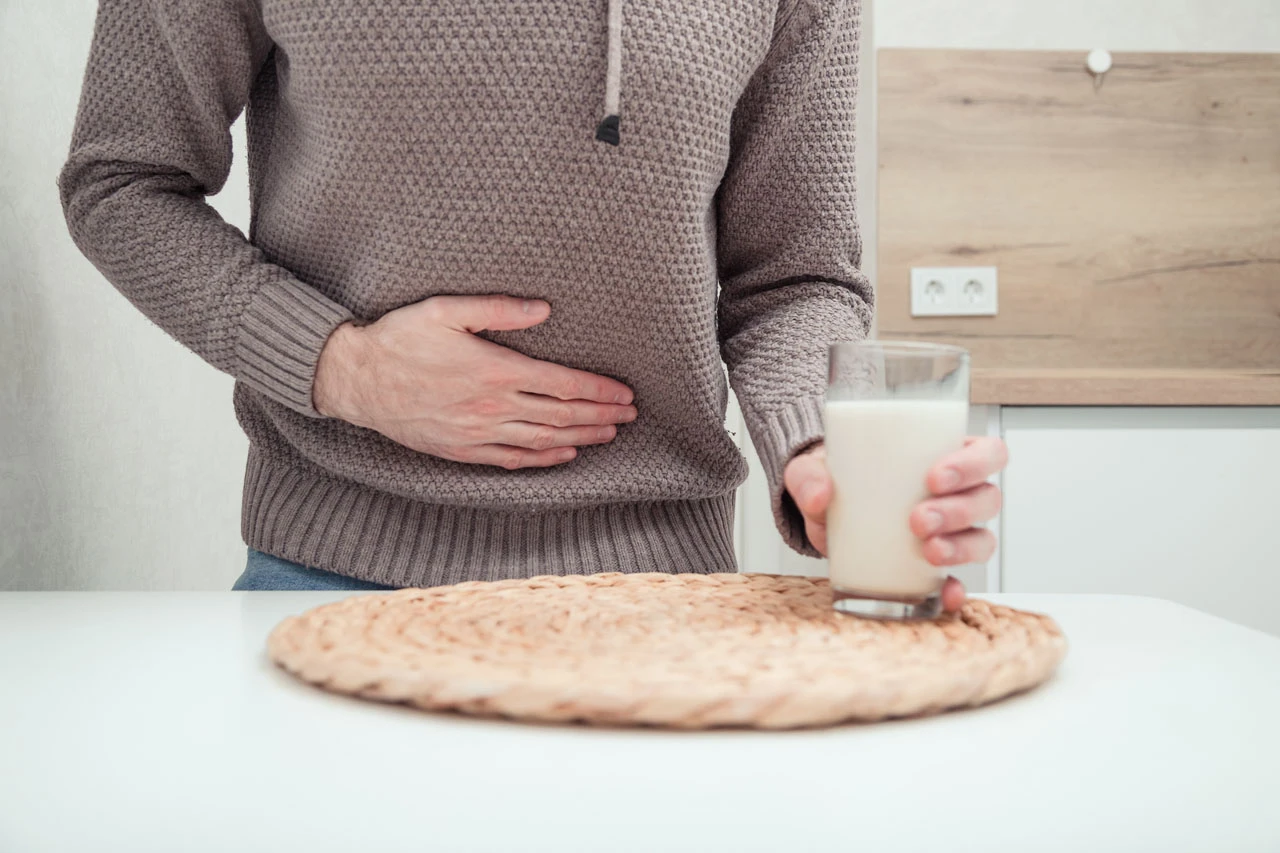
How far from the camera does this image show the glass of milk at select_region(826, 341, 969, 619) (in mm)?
501

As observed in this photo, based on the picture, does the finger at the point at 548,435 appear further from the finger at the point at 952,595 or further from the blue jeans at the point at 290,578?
the finger at the point at 952,595

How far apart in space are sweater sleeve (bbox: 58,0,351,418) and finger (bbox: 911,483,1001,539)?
43 cm

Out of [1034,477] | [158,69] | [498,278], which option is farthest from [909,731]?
[1034,477]

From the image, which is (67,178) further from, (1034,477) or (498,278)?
(1034,477)

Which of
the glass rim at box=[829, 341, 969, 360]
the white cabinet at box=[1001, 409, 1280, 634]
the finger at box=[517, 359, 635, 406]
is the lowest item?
the white cabinet at box=[1001, 409, 1280, 634]

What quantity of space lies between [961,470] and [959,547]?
4cm

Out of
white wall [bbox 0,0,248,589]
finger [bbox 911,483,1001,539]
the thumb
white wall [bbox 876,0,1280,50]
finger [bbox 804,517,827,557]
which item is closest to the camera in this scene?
finger [bbox 911,483,1001,539]

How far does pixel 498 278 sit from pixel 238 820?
1.61 ft

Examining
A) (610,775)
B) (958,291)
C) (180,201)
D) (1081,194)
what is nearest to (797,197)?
(180,201)

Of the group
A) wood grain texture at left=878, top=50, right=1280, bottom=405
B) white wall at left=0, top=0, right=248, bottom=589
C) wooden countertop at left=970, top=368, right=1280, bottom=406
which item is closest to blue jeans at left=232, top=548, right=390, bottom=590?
white wall at left=0, top=0, right=248, bottom=589

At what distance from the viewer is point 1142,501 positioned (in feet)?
4.76

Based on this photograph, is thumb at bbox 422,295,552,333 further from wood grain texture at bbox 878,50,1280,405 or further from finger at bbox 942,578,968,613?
wood grain texture at bbox 878,50,1280,405

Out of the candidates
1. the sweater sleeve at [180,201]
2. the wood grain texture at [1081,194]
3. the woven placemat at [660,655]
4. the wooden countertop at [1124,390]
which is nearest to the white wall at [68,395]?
the sweater sleeve at [180,201]

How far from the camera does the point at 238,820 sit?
0.99 ft
